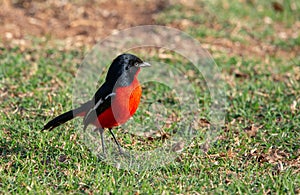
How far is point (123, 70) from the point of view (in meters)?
5.09

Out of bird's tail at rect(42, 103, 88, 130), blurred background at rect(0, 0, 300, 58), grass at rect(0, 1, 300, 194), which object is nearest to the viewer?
grass at rect(0, 1, 300, 194)

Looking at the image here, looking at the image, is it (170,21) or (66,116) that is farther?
(170,21)

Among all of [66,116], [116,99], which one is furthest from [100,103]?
[66,116]

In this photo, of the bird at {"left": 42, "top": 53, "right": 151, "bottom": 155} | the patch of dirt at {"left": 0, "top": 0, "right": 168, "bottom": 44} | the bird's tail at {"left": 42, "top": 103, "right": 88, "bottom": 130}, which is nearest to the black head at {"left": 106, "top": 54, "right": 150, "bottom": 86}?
the bird at {"left": 42, "top": 53, "right": 151, "bottom": 155}

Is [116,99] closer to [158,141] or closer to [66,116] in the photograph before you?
[66,116]

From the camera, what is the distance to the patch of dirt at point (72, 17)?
29.2ft

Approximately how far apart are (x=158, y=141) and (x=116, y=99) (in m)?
1.06

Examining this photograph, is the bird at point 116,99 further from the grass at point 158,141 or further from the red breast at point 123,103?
the grass at point 158,141

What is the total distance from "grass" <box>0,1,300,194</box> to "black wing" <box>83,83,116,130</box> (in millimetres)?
420

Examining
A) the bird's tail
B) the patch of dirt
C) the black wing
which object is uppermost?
the black wing

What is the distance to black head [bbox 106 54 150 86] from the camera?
5062 millimetres

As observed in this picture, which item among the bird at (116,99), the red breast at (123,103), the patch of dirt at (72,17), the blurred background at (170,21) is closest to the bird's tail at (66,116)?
the bird at (116,99)

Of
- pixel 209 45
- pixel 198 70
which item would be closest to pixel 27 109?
pixel 198 70

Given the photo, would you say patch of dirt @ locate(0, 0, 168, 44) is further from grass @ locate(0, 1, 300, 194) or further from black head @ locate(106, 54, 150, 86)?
black head @ locate(106, 54, 150, 86)
